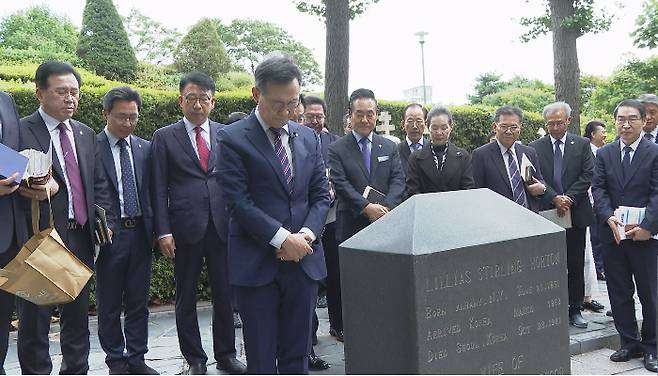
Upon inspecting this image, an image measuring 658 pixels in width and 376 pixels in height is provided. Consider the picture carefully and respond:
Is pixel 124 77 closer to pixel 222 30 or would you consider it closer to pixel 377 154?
pixel 377 154

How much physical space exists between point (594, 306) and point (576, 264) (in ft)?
3.01

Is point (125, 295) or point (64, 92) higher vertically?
point (64, 92)

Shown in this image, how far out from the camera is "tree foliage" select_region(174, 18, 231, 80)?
23.9 m

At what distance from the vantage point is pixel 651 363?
473 cm

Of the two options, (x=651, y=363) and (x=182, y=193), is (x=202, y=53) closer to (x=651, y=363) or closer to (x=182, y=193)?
(x=182, y=193)

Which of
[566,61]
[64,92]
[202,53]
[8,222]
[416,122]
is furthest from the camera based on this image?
[202,53]

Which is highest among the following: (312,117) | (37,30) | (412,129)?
(37,30)

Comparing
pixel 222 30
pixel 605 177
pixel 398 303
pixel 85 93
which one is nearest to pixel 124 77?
pixel 85 93

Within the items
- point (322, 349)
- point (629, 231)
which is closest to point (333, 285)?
point (322, 349)

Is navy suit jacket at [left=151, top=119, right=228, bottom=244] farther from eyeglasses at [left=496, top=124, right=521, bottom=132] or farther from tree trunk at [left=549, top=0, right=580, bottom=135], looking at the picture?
tree trunk at [left=549, top=0, right=580, bottom=135]

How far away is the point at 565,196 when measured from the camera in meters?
5.71

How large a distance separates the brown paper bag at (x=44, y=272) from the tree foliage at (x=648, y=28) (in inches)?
818

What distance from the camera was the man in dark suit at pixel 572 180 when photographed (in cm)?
583

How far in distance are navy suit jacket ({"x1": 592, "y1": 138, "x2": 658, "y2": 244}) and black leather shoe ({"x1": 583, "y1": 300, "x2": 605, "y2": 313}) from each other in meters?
1.64
